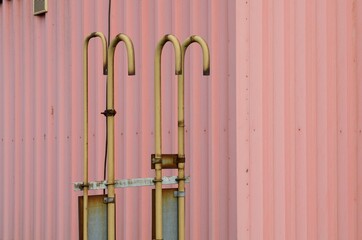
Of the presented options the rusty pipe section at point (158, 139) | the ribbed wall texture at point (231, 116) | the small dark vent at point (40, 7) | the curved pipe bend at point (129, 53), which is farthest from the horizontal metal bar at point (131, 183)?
the small dark vent at point (40, 7)

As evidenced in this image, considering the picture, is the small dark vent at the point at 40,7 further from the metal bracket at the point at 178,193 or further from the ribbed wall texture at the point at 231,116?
the metal bracket at the point at 178,193

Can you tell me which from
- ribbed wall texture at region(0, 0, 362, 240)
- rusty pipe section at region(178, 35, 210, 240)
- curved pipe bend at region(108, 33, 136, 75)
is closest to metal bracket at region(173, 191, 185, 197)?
rusty pipe section at region(178, 35, 210, 240)

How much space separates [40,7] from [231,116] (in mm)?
2511

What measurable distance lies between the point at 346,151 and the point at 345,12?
3.51 ft

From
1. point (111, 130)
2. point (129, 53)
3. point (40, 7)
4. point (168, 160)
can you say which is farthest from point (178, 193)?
point (40, 7)

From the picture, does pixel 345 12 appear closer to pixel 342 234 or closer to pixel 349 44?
pixel 349 44

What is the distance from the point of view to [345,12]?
456 cm

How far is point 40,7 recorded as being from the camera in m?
5.52

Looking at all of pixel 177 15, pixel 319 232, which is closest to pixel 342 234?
pixel 319 232

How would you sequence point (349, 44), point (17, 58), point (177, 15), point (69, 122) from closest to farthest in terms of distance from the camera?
point (177, 15)
point (349, 44)
point (69, 122)
point (17, 58)

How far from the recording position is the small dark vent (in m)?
5.46

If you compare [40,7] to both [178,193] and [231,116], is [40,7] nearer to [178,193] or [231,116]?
[231,116]

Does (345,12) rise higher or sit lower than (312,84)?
higher

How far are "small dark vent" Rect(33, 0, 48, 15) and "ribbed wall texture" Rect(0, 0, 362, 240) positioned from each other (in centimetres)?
6
